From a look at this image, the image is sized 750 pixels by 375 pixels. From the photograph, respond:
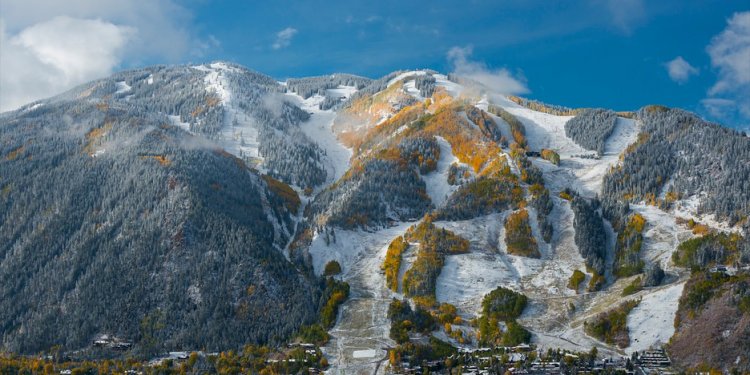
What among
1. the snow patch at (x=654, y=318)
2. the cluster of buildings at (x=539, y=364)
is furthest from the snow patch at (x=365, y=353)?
the snow patch at (x=654, y=318)

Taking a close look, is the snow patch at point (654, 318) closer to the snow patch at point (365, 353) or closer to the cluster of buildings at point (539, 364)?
the cluster of buildings at point (539, 364)

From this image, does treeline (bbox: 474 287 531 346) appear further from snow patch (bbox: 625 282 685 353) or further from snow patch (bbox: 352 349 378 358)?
snow patch (bbox: 352 349 378 358)

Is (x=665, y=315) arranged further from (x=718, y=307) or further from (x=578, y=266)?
(x=578, y=266)

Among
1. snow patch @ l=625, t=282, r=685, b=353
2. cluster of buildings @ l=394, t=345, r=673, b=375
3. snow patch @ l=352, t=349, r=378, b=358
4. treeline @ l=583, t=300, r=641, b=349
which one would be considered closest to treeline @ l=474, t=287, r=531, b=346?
cluster of buildings @ l=394, t=345, r=673, b=375

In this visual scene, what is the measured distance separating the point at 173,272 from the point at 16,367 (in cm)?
4522

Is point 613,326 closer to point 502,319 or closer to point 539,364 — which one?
point 539,364

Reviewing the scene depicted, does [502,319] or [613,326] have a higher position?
[502,319]

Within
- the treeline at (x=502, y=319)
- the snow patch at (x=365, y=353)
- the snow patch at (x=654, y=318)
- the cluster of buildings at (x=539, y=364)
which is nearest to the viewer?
the cluster of buildings at (x=539, y=364)

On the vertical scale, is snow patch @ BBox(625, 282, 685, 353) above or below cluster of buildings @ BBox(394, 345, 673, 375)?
above

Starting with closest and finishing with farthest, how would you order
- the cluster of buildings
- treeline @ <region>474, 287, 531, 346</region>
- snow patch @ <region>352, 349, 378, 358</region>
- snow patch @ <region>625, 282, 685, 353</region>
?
the cluster of buildings < snow patch @ <region>625, 282, 685, 353</region> < snow patch @ <region>352, 349, 378, 358</region> < treeline @ <region>474, 287, 531, 346</region>

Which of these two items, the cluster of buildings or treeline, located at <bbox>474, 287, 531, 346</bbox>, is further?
treeline, located at <bbox>474, 287, 531, 346</bbox>

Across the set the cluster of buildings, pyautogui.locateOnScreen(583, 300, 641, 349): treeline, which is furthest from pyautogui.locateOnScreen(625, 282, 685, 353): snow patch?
the cluster of buildings

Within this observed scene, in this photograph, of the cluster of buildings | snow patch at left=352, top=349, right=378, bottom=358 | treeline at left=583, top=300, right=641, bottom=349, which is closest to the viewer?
the cluster of buildings

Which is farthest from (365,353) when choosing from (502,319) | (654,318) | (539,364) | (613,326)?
(654,318)
